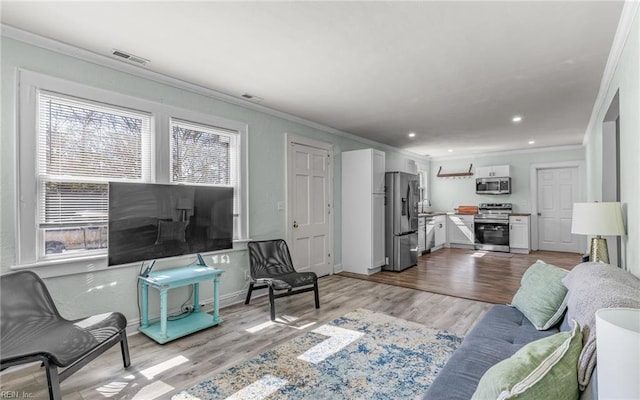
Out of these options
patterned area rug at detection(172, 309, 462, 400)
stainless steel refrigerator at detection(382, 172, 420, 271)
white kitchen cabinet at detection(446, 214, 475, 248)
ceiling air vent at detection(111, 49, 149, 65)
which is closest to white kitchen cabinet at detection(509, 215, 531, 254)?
white kitchen cabinet at detection(446, 214, 475, 248)

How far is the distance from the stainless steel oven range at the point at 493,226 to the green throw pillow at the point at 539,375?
705 centimetres

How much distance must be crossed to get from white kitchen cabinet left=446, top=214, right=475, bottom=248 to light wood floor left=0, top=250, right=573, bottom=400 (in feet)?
10.1

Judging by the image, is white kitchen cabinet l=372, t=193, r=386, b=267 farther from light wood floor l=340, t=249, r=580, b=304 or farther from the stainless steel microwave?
the stainless steel microwave

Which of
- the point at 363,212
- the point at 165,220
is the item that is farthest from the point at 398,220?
the point at 165,220

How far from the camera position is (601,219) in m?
2.42

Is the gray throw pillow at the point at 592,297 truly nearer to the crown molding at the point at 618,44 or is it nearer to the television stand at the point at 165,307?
the crown molding at the point at 618,44

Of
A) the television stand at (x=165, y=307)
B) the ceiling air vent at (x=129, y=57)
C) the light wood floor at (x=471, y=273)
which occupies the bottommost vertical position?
the light wood floor at (x=471, y=273)

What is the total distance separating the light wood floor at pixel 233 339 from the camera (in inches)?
83.7

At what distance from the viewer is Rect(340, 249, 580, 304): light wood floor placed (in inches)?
167

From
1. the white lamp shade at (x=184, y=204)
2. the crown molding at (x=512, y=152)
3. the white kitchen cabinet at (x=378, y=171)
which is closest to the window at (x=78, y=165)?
the white lamp shade at (x=184, y=204)

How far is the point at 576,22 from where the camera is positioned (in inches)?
88.5

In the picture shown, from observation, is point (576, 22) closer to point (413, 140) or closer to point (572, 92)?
point (572, 92)

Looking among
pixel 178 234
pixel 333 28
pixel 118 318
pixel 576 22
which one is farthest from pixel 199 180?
pixel 576 22

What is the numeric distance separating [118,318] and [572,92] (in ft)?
16.7
